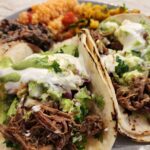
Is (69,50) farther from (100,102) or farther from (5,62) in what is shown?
(100,102)

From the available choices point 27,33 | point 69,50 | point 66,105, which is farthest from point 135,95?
point 27,33

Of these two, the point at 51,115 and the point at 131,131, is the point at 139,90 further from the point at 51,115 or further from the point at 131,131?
the point at 51,115

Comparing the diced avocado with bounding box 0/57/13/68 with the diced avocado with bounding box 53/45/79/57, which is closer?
the diced avocado with bounding box 0/57/13/68

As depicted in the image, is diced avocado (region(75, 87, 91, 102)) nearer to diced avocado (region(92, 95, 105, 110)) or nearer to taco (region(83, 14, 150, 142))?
diced avocado (region(92, 95, 105, 110))

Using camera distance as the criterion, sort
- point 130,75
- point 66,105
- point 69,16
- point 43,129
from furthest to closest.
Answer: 1. point 69,16
2. point 130,75
3. point 66,105
4. point 43,129

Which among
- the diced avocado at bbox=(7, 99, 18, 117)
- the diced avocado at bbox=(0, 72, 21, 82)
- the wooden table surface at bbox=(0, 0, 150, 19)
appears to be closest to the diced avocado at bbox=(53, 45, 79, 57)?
the diced avocado at bbox=(0, 72, 21, 82)

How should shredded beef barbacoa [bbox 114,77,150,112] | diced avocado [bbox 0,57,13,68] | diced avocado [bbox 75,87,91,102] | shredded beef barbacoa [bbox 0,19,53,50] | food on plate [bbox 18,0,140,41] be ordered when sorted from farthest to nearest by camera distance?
food on plate [bbox 18,0,140,41]
shredded beef barbacoa [bbox 0,19,53,50]
diced avocado [bbox 0,57,13,68]
shredded beef barbacoa [bbox 114,77,150,112]
diced avocado [bbox 75,87,91,102]

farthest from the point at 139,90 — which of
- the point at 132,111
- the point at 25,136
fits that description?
the point at 25,136
